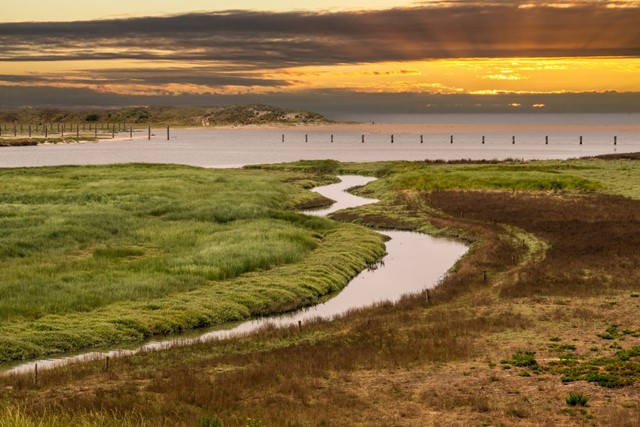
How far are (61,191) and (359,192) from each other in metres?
38.0

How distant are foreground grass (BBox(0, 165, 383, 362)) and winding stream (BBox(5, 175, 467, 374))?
1.04m

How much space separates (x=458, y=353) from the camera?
1162 inches

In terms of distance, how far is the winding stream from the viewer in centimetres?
3434

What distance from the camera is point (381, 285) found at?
50.3 metres

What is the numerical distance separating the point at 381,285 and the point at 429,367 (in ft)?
72.7

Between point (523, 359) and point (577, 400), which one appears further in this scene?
point (523, 359)

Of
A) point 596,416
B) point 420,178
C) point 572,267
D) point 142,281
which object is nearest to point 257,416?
point 596,416

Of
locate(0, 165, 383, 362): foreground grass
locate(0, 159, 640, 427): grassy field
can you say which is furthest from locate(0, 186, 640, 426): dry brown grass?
locate(0, 165, 383, 362): foreground grass

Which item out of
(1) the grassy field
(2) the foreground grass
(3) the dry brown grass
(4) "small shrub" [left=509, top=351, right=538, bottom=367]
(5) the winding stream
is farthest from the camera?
(2) the foreground grass

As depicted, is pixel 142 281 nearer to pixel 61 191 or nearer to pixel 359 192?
pixel 61 191

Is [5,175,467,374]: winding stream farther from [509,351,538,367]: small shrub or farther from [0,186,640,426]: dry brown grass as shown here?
[509,351,538,367]: small shrub

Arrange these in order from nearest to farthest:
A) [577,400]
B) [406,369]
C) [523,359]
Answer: [577,400], [406,369], [523,359]

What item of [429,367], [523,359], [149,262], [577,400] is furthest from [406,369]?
[149,262]

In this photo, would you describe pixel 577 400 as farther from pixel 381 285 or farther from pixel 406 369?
pixel 381 285
